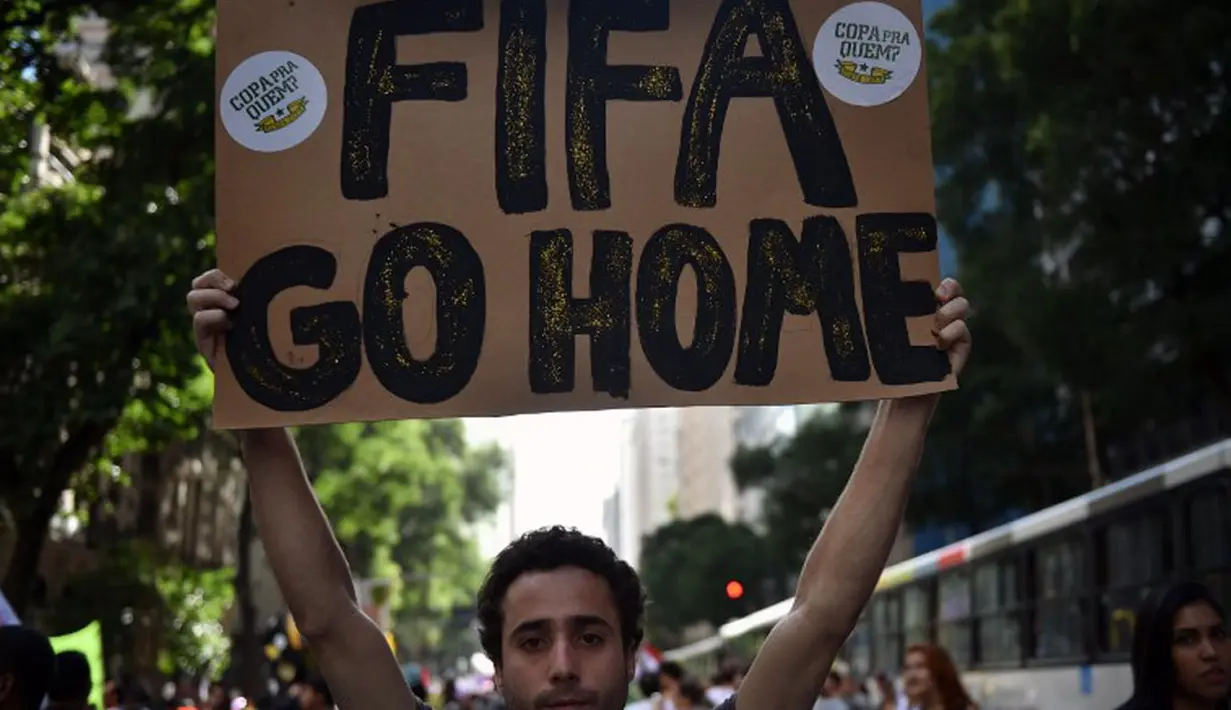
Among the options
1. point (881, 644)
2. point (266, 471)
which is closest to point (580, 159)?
point (266, 471)

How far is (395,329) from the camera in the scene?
143 inches

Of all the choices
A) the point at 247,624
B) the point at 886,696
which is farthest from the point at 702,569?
the point at 886,696

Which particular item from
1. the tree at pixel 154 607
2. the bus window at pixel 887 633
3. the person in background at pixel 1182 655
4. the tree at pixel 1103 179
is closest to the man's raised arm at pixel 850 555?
the person in background at pixel 1182 655

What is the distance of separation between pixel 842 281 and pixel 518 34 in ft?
2.81

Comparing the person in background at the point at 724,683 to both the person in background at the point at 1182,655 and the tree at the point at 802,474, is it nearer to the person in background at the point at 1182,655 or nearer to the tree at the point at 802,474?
the person in background at the point at 1182,655

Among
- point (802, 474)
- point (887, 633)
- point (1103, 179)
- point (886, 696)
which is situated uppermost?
point (1103, 179)

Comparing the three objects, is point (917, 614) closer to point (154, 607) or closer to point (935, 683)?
point (154, 607)

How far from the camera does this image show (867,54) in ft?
12.3

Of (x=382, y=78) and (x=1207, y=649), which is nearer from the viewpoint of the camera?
(x=382, y=78)

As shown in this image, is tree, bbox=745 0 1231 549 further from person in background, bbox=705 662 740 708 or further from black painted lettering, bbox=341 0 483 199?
black painted lettering, bbox=341 0 483 199

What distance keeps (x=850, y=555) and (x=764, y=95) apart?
3.26 ft

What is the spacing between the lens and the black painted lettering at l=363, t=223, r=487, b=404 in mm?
3568

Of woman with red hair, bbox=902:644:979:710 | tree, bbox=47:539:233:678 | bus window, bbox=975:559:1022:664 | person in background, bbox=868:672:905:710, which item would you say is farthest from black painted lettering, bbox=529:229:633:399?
tree, bbox=47:539:233:678

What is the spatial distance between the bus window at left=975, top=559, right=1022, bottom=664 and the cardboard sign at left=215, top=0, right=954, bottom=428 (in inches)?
518
